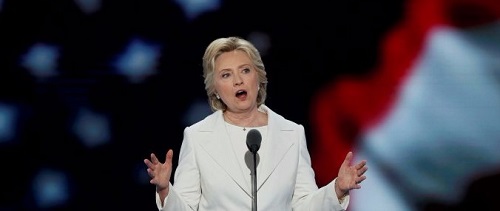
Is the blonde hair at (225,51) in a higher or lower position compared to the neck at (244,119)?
higher

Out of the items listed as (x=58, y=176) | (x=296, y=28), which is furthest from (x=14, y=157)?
(x=296, y=28)

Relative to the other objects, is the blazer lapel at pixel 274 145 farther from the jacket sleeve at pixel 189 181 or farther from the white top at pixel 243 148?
the jacket sleeve at pixel 189 181

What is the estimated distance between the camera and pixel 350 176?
7.98ft

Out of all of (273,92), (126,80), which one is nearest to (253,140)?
(273,92)

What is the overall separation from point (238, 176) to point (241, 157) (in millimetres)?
77

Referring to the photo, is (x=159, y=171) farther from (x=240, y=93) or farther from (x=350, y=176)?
(x=350, y=176)

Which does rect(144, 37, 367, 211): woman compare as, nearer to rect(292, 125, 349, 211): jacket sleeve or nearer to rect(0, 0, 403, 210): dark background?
rect(292, 125, 349, 211): jacket sleeve

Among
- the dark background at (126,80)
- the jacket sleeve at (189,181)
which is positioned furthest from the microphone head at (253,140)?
the dark background at (126,80)

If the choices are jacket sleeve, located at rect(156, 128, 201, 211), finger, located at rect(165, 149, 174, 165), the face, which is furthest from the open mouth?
finger, located at rect(165, 149, 174, 165)

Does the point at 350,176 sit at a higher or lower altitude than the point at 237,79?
lower

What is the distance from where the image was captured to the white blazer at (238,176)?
2480mm

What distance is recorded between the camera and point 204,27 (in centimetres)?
365

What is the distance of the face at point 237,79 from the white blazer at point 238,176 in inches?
3.7

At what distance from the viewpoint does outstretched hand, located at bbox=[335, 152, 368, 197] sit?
242 centimetres
